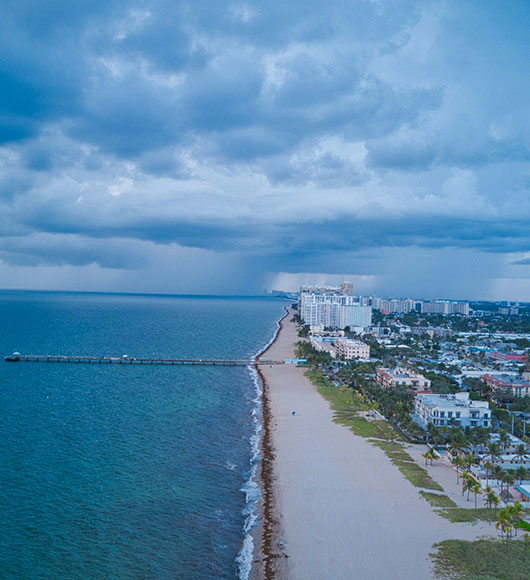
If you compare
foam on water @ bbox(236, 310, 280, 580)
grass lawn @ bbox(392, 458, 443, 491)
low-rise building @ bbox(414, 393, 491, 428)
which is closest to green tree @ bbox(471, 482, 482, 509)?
grass lawn @ bbox(392, 458, 443, 491)

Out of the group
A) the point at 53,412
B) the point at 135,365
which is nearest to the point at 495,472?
the point at 53,412

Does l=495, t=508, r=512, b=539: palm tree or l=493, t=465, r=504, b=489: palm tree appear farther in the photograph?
l=493, t=465, r=504, b=489: palm tree

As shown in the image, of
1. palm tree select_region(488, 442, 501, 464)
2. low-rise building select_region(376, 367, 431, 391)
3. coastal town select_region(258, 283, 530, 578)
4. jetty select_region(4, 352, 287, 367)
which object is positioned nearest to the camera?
coastal town select_region(258, 283, 530, 578)

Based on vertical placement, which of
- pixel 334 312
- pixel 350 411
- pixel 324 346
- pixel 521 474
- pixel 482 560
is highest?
pixel 334 312

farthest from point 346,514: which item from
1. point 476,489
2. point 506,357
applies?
point 506,357

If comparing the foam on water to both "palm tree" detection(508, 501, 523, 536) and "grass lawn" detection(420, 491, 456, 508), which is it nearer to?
"grass lawn" detection(420, 491, 456, 508)

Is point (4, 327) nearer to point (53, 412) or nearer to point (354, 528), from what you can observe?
point (53, 412)

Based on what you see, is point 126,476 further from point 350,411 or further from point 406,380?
point 406,380
